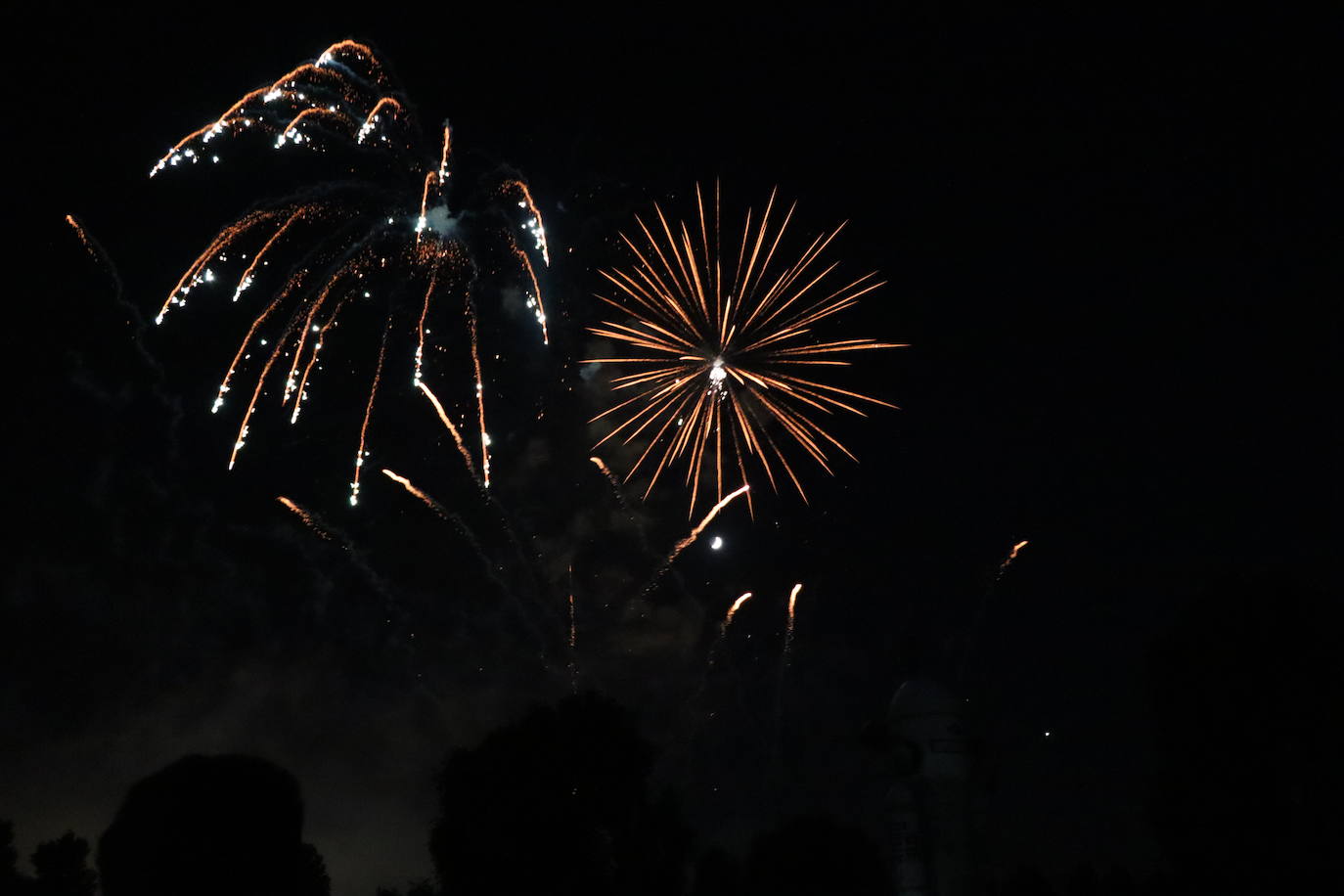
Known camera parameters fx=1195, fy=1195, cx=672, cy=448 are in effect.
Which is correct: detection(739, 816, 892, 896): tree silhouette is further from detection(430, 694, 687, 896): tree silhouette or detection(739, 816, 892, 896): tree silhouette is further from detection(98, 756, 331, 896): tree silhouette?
detection(98, 756, 331, 896): tree silhouette

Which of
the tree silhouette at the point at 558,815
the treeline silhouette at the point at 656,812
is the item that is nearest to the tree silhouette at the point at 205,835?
the treeline silhouette at the point at 656,812

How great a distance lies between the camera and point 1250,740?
143 feet

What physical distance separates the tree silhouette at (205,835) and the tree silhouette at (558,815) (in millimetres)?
53845

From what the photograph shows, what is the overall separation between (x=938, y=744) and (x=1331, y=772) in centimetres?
1374

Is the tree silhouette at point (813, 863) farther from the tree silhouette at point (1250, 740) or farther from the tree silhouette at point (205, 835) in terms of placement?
the tree silhouette at point (205, 835)

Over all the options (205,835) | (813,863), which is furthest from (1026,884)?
(205,835)

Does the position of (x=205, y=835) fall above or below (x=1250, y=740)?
below

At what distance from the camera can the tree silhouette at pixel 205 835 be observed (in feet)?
17.6

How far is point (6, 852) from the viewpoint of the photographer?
187 feet

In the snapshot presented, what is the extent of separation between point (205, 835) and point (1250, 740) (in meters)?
45.4

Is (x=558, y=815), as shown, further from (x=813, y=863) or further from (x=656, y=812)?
(x=813, y=863)

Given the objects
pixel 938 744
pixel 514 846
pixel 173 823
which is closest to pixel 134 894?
pixel 173 823

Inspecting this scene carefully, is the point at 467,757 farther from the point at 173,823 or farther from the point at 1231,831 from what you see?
the point at 173,823

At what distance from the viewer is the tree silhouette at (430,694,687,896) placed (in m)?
57.2
